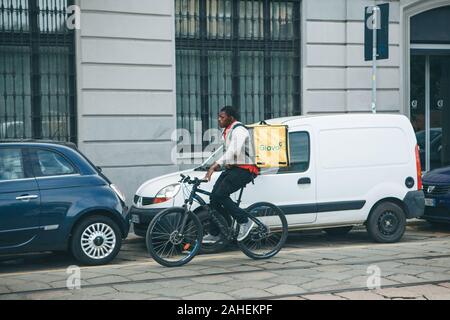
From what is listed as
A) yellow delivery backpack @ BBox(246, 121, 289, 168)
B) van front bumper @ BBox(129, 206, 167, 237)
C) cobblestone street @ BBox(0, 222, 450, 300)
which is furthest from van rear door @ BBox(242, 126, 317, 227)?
van front bumper @ BBox(129, 206, 167, 237)

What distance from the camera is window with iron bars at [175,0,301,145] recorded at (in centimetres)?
1439

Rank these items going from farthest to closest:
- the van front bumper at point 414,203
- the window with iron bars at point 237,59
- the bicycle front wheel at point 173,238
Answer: the window with iron bars at point 237,59 → the van front bumper at point 414,203 → the bicycle front wheel at point 173,238

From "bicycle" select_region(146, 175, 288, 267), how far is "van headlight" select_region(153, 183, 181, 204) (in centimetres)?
33

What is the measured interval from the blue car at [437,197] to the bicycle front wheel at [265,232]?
3.39 metres

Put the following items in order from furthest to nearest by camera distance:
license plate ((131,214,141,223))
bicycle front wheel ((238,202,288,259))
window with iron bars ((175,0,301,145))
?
window with iron bars ((175,0,301,145))
license plate ((131,214,141,223))
bicycle front wheel ((238,202,288,259))

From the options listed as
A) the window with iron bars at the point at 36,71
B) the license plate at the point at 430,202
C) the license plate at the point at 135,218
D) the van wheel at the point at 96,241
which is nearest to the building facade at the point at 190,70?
the window with iron bars at the point at 36,71

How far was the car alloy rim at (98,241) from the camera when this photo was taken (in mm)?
8789

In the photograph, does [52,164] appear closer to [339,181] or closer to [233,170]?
[233,170]

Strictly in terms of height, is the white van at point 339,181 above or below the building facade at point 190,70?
below

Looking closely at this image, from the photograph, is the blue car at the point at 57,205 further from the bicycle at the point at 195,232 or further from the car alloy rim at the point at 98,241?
the bicycle at the point at 195,232
